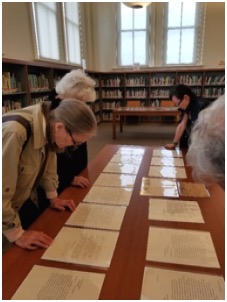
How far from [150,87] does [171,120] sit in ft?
3.96

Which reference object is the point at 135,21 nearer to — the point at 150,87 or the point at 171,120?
the point at 150,87

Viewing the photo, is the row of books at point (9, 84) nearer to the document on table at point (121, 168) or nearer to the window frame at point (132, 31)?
the document on table at point (121, 168)

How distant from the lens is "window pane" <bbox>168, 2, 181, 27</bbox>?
7.05 metres

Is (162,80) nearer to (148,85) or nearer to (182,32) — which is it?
(148,85)

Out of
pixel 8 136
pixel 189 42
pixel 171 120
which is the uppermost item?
pixel 189 42

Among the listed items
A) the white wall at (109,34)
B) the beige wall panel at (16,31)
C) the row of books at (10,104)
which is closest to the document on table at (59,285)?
the row of books at (10,104)

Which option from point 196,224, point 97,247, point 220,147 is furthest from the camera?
point 196,224

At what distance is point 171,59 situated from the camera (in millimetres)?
7418

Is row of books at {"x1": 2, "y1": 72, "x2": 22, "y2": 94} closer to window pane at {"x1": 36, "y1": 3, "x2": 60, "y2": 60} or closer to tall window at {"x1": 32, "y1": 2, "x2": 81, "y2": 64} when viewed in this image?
tall window at {"x1": 32, "y1": 2, "x2": 81, "y2": 64}

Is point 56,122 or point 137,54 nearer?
point 56,122

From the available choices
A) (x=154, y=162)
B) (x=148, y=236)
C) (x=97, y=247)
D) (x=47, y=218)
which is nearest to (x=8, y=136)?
(x=47, y=218)

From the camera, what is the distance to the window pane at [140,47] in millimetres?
7376

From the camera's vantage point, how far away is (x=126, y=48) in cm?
757

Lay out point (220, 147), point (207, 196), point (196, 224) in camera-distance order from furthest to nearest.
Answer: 1. point (207, 196)
2. point (196, 224)
3. point (220, 147)
